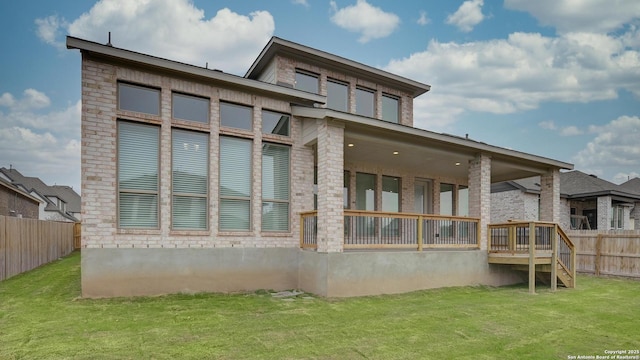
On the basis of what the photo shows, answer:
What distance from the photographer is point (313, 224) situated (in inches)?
357

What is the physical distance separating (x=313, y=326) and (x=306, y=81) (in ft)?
26.5

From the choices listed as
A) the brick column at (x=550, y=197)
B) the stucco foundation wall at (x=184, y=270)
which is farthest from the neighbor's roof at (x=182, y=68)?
the brick column at (x=550, y=197)

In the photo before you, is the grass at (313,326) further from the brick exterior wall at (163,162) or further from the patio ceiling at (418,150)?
the patio ceiling at (418,150)

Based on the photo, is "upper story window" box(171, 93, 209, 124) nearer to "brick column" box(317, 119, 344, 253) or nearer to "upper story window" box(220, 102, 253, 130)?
"upper story window" box(220, 102, 253, 130)

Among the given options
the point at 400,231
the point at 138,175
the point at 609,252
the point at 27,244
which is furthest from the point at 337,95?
the point at 27,244

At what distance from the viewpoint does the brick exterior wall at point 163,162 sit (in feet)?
24.0

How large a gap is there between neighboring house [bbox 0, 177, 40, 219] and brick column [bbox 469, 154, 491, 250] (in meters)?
23.2

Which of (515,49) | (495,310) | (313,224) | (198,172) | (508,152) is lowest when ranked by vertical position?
(495,310)

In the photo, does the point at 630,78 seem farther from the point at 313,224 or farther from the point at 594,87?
the point at 313,224

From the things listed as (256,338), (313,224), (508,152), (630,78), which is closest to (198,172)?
(313,224)

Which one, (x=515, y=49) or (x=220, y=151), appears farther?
(x=515, y=49)

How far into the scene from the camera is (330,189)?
8.28 metres

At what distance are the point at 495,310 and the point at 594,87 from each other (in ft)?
78.1

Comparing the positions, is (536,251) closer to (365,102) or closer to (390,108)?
(390,108)
